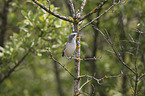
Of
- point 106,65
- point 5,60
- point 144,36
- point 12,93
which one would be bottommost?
point 12,93

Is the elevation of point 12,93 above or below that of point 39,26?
below

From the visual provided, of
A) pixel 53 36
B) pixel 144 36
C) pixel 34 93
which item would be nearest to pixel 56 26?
pixel 53 36

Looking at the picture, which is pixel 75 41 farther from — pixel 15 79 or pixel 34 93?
pixel 15 79

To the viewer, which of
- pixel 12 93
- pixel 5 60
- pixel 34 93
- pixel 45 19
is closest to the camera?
pixel 45 19

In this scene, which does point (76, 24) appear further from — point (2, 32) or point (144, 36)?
point (2, 32)

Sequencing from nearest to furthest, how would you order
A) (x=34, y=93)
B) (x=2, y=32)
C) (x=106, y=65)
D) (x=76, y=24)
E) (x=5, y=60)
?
1. (x=76, y=24)
2. (x=5, y=60)
3. (x=2, y=32)
4. (x=106, y=65)
5. (x=34, y=93)

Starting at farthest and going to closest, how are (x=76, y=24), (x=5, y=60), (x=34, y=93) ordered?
(x=34, y=93)
(x=5, y=60)
(x=76, y=24)

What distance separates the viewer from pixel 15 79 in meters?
8.66

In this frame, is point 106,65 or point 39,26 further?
point 106,65

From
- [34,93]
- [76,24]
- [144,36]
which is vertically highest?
[76,24]

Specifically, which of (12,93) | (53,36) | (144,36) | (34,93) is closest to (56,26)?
(53,36)

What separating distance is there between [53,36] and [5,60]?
1.42 m

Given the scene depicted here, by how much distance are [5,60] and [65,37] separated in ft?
5.56

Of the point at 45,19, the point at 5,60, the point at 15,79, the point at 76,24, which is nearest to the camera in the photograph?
the point at 76,24
